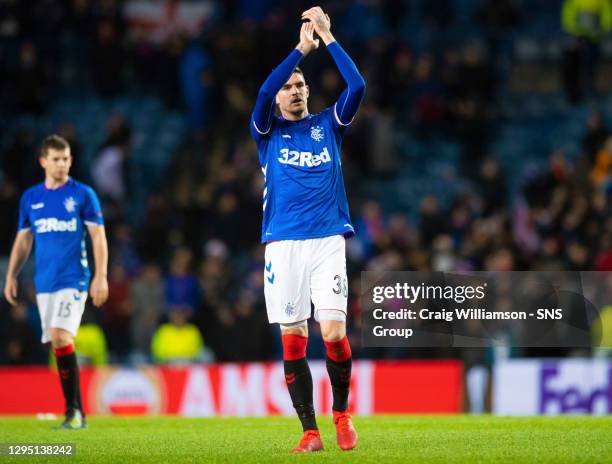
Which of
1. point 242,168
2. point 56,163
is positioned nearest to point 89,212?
point 56,163

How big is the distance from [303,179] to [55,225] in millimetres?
3630

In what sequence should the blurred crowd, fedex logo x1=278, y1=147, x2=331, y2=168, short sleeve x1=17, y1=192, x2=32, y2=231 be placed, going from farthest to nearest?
1. the blurred crowd
2. short sleeve x1=17, y1=192, x2=32, y2=231
3. fedex logo x1=278, y1=147, x2=331, y2=168

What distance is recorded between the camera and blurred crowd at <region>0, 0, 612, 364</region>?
59.3 ft

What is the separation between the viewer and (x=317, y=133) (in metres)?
9.02

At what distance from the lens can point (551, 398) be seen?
1599cm

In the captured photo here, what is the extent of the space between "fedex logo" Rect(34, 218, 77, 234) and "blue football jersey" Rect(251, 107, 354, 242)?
3209 millimetres

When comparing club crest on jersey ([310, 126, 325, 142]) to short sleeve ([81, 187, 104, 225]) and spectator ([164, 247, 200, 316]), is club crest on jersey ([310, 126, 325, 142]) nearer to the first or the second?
short sleeve ([81, 187, 104, 225])

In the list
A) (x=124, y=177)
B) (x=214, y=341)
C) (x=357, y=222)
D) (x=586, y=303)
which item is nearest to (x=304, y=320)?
(x=586, y=303)

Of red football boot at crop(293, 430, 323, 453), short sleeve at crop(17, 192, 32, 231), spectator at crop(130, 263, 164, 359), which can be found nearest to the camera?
red football boot at crop(293, 430, 323, 453)

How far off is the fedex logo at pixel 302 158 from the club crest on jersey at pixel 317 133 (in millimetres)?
116

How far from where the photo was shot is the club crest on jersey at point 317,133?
899cm

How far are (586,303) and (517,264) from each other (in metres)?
3.13

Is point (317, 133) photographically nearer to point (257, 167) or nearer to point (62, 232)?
point (62, 232)

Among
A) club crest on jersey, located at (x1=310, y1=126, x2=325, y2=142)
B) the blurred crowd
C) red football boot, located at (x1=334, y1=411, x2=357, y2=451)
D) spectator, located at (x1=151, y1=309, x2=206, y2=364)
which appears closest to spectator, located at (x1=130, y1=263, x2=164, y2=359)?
the blurred crowd
